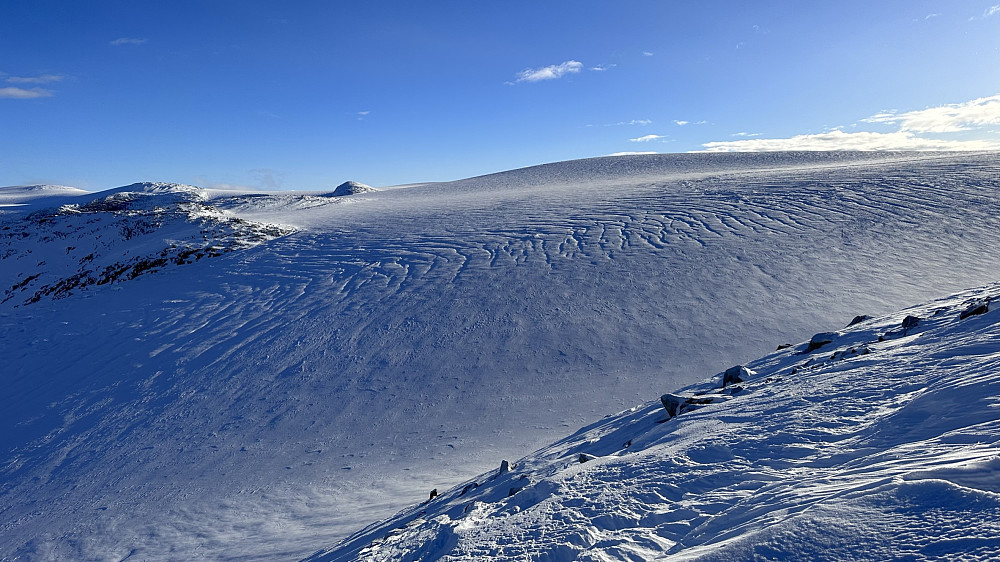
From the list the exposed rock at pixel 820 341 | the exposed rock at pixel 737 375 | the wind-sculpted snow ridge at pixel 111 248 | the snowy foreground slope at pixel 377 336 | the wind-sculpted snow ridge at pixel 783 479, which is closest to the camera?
the wind-sculpted snow ridge at pixel 783 479

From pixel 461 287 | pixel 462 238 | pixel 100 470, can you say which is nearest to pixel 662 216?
pixel 462 238

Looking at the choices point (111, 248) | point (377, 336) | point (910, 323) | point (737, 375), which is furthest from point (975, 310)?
point (111, 248)

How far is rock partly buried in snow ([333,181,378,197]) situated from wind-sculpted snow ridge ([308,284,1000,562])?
42.9m

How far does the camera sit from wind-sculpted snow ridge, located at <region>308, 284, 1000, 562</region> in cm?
226

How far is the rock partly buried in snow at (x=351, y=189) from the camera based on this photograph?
4566 centimetres

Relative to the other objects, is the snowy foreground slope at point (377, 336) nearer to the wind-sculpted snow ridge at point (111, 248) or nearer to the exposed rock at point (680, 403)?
the wind-sculpted snow ridge at point (111, 248)

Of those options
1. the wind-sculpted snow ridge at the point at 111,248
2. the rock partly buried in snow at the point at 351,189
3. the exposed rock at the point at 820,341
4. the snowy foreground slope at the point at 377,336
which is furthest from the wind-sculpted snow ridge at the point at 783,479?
the rock partly buried in snow at the point at 351,189

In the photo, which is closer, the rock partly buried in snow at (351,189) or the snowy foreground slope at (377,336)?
the snowy foreground slope at (377,336)

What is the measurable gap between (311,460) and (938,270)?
14.5 m

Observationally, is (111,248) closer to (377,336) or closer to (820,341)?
(377,336)

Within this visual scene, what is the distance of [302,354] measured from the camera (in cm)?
1077

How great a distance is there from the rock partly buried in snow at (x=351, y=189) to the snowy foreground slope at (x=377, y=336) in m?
25.8

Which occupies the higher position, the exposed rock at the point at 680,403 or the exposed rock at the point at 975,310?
the exposed rock at the point at 975,310

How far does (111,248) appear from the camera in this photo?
19.6 meters
